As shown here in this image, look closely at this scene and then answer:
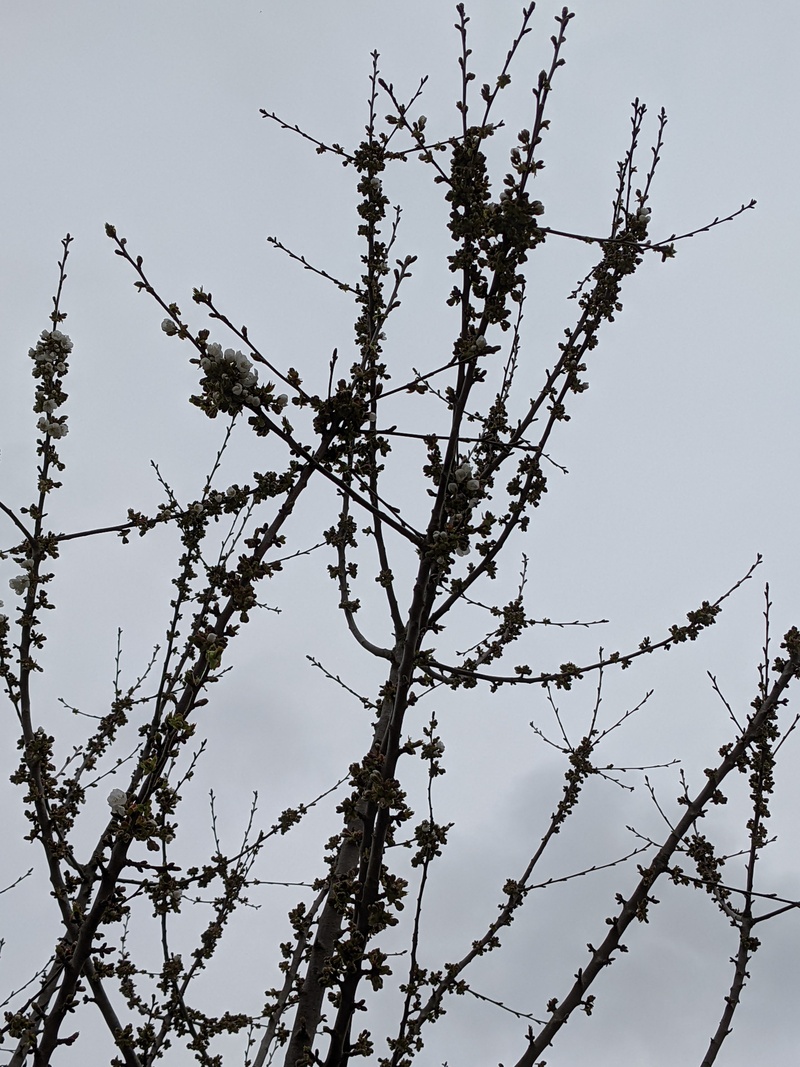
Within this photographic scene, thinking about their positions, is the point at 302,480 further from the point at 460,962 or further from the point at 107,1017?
the point at 460,962

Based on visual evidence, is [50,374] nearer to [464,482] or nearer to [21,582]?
[21,582]

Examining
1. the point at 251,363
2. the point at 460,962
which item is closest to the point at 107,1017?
the point at 460,962

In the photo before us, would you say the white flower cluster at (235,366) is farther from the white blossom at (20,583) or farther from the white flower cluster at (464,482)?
the white blossom at (20,583)

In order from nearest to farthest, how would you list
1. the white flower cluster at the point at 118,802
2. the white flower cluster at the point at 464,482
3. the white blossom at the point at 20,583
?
the white flower cluster at the point at 118,802
the white flower cluster at the point at 464,482
the white blossom at the point at 20,583

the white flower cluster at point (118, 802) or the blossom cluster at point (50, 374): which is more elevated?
the blossom cluster at point (50, 374)

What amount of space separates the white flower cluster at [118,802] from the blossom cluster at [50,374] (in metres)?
1.91

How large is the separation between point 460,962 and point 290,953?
0.89m

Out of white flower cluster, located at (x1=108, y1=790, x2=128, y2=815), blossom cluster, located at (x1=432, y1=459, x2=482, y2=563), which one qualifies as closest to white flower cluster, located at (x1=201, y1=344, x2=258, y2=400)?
blossom cluster, located at (x1=432, y1=459, x2=482, y2=563)

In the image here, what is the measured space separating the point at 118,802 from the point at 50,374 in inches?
88.3

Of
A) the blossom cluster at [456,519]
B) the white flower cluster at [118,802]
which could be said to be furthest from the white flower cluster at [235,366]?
the white flower cluster at [118,802]

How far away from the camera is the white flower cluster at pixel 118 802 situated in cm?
275

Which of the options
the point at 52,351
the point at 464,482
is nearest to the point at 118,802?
the point at 464,482

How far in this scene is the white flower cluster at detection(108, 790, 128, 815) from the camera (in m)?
2.75

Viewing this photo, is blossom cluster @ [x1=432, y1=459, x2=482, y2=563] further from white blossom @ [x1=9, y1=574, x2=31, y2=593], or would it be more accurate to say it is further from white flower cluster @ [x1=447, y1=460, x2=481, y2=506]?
white blossom @ [x1=9, y1=574, x2=31, y2=593]
